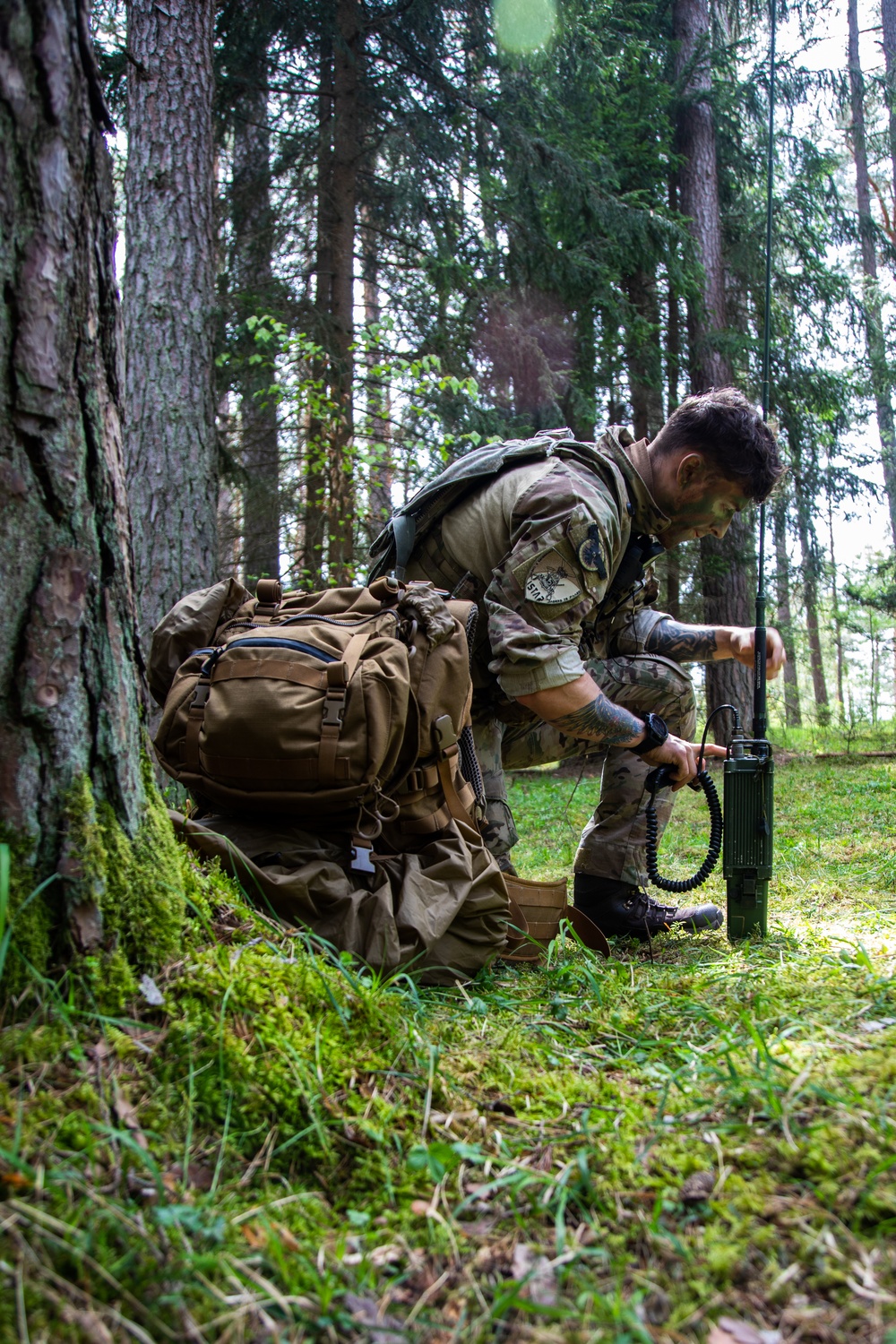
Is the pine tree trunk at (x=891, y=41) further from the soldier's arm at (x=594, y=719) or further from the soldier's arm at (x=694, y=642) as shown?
the soldier's arm at (x=594, y=719)

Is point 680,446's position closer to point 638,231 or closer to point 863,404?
point 638,231

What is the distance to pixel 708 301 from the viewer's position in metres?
9.66

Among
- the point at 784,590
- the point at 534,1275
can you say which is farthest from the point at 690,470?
the point at 784,590

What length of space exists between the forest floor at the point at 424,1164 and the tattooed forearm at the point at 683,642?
1758 mm

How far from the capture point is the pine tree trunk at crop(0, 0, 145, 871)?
144cm

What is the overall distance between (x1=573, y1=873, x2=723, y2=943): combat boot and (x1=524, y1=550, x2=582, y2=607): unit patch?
1.18 m

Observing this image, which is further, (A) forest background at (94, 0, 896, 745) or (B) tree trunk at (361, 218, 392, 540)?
(A) forest background at (94, 0, 896, 745)

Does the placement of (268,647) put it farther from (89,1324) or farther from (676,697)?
(676,697)

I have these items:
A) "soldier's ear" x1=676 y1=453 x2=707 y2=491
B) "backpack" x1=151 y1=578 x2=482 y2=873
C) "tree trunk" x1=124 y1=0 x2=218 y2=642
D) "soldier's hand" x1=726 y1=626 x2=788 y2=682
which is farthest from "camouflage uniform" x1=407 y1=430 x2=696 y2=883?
"tree trunk" x1=124 y1=0 x2=218 y2=642

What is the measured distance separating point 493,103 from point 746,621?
18.9 feet

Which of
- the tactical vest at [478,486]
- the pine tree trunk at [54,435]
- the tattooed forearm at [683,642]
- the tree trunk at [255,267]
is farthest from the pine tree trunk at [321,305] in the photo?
the pine tree trunk at [54,435]

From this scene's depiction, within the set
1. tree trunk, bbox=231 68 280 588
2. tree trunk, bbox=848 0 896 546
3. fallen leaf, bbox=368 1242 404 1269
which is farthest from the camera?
tree trunk, bbox=848 0 896 546

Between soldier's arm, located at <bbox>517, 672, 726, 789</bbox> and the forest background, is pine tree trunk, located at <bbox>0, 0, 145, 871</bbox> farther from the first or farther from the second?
the forest background

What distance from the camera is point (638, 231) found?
845 cm
